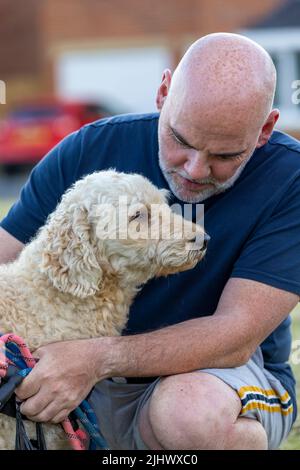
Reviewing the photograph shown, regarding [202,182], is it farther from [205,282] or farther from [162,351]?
[162,351]

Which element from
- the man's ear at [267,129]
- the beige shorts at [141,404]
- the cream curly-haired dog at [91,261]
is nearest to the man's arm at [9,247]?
the cream curly-haired dog at [91,261]

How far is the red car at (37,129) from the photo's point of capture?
20953mm

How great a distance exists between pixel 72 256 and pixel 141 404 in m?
0.68

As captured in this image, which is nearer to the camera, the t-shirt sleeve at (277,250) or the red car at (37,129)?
the t-shirt sleeve at (277,250)

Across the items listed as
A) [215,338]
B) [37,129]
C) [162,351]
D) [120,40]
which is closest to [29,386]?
[162,351]

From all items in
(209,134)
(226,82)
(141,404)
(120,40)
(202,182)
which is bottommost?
(120,40)

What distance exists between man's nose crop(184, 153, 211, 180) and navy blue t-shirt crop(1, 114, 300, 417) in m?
0.20

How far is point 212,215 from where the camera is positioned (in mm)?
3953

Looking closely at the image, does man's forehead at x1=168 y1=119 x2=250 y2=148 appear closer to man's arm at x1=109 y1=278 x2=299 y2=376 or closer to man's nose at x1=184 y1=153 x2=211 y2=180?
man's nose at x1=184 y1=153 x2=211 y2=180

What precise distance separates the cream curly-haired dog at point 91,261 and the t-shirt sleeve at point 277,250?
0.75 feet

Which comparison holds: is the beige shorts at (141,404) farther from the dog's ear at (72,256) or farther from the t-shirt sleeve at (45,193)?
the t-shirt sleeve at (45,193)

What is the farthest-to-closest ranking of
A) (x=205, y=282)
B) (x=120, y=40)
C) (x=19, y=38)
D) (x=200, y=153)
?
(x=19, y=38)
(x=120, y=40)
(x=205, y=282)
(x=200, y=153)

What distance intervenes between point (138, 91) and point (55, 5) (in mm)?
4113

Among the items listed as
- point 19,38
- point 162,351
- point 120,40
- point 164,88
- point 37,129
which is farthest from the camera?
point 19,38
